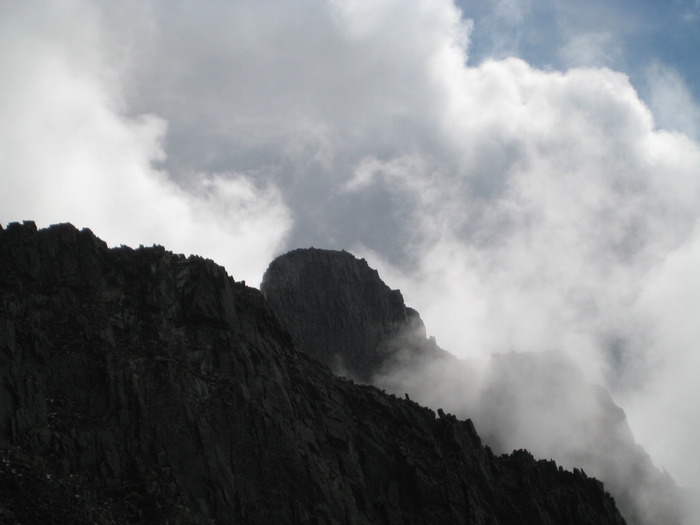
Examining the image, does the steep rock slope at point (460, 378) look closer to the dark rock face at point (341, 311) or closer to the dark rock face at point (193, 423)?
the dark rock face at point (341, 311)

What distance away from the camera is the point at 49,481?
2389 inches

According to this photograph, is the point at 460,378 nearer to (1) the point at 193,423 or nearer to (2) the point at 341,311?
(2) the point at 341,311

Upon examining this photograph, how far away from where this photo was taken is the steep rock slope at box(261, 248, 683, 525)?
164625 millimetres

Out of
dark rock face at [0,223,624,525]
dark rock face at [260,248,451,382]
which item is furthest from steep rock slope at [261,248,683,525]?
dark rock face at [0,223,624,525]

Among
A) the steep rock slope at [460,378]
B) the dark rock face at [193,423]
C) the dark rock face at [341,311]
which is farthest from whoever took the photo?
the dark rock face at [341,311]

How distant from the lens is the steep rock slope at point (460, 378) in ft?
540

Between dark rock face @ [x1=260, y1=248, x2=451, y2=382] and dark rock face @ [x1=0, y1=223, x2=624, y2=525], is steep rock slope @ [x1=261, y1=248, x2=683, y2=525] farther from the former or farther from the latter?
dark rock face @ [x1=0, y1=223, x2=624, y2=525]

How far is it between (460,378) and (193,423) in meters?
112

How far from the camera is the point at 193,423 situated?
257ft

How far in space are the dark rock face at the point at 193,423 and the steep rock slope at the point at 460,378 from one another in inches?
2288

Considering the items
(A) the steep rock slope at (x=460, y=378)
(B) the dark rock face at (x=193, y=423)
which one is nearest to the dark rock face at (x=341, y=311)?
(A) the steep rock slope at (x=460, y=378)

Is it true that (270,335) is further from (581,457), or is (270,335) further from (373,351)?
(581,457)

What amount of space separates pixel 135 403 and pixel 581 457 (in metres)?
124

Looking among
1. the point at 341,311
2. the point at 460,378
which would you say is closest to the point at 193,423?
the point at 341,311
